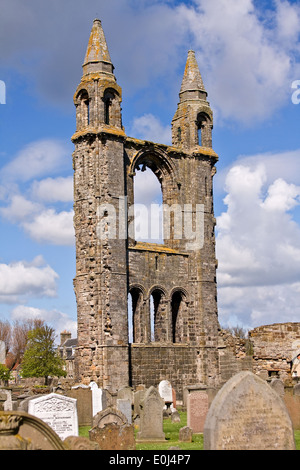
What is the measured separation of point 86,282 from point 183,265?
16.8ft

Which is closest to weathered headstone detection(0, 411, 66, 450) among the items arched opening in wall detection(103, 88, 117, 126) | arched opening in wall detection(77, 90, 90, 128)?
arched opening in wall detection(103, 88, 117, 126)

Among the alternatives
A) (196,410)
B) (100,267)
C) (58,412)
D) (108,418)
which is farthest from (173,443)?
(100,267)

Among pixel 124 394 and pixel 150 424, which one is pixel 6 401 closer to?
pixel 124 394

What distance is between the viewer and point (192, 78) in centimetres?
3269

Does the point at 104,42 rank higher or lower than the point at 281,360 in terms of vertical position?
higher

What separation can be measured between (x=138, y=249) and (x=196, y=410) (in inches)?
473

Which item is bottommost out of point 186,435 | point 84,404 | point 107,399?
point 186,435

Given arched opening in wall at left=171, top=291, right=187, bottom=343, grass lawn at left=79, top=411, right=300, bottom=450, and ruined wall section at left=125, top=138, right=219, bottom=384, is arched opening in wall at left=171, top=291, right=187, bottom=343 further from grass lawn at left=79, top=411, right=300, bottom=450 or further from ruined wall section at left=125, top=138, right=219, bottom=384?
grass lawn at left=79, top=411, right=300, bottom=450

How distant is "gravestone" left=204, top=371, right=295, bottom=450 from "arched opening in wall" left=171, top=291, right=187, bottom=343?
20.9 meters

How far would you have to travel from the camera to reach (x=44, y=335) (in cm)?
5259

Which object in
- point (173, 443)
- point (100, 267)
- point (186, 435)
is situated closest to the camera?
point (173, 443)

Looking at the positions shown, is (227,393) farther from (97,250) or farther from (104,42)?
(104,42)
